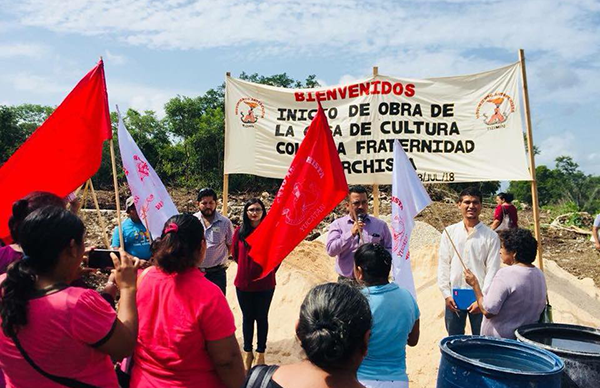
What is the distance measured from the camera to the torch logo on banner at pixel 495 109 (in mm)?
5742

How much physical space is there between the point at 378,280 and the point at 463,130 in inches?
154

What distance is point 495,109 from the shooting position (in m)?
5.82

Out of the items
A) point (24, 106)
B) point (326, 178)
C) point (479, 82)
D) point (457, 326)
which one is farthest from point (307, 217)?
point (24, 106)

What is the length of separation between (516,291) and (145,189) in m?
3.21

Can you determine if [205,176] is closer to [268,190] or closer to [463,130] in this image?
[268,190]

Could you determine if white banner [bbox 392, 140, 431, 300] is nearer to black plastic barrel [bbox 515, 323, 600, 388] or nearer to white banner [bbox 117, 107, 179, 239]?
black plastic barrel [bbox 515, 323, 600, 388]

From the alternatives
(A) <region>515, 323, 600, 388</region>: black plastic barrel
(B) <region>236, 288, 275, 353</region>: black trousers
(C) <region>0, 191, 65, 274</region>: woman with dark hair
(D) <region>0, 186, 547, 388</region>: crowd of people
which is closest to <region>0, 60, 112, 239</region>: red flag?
(D) <region>0, 186, 547, 388</region>: crowd of people

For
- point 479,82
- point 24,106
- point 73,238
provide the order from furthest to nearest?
point 24,106 < point 479,82 < point 73,238

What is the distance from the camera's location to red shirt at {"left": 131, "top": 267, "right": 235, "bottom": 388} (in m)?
2.17

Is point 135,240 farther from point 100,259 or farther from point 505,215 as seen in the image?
point 505,215

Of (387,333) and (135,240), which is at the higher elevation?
(135,240)

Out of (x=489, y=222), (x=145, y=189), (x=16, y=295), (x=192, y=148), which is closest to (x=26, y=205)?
(x=16, y=295)

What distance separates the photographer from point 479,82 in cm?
596

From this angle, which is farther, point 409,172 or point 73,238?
point 409,172
